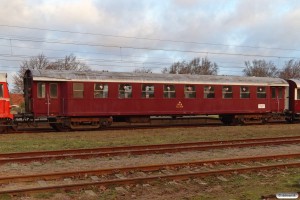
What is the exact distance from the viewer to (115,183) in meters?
8.78

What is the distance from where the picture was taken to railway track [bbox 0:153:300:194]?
8508 millimetres

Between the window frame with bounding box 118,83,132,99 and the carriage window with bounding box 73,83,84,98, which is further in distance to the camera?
the window frame with bounding box 118,83,132,99

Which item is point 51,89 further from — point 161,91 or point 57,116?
point 161,91

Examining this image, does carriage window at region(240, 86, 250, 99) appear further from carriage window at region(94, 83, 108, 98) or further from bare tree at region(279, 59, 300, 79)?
bare tree at region(279, 59, 300, 79)

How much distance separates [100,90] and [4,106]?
201 inches

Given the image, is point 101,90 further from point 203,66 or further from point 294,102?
point 203,66

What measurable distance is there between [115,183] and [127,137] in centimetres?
963

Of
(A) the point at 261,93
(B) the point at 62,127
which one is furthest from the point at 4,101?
(A) the point at 261,93

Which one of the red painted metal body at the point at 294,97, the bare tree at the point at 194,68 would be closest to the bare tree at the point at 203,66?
the bare tree at the point at 194,68

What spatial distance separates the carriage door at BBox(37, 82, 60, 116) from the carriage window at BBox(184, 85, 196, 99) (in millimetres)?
7817

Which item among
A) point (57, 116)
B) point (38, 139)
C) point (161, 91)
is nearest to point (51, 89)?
point (57, 116)

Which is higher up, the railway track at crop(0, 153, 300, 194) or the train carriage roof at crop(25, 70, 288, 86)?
the train carriage roof at crop(25, 70, 288, 86)

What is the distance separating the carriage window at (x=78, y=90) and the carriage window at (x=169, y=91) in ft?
16.7

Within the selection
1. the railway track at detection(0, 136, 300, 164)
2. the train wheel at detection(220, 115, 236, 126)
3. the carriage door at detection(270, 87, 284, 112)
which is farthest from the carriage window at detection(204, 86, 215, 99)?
the railway track at detection(0, 136, 300, 164)
